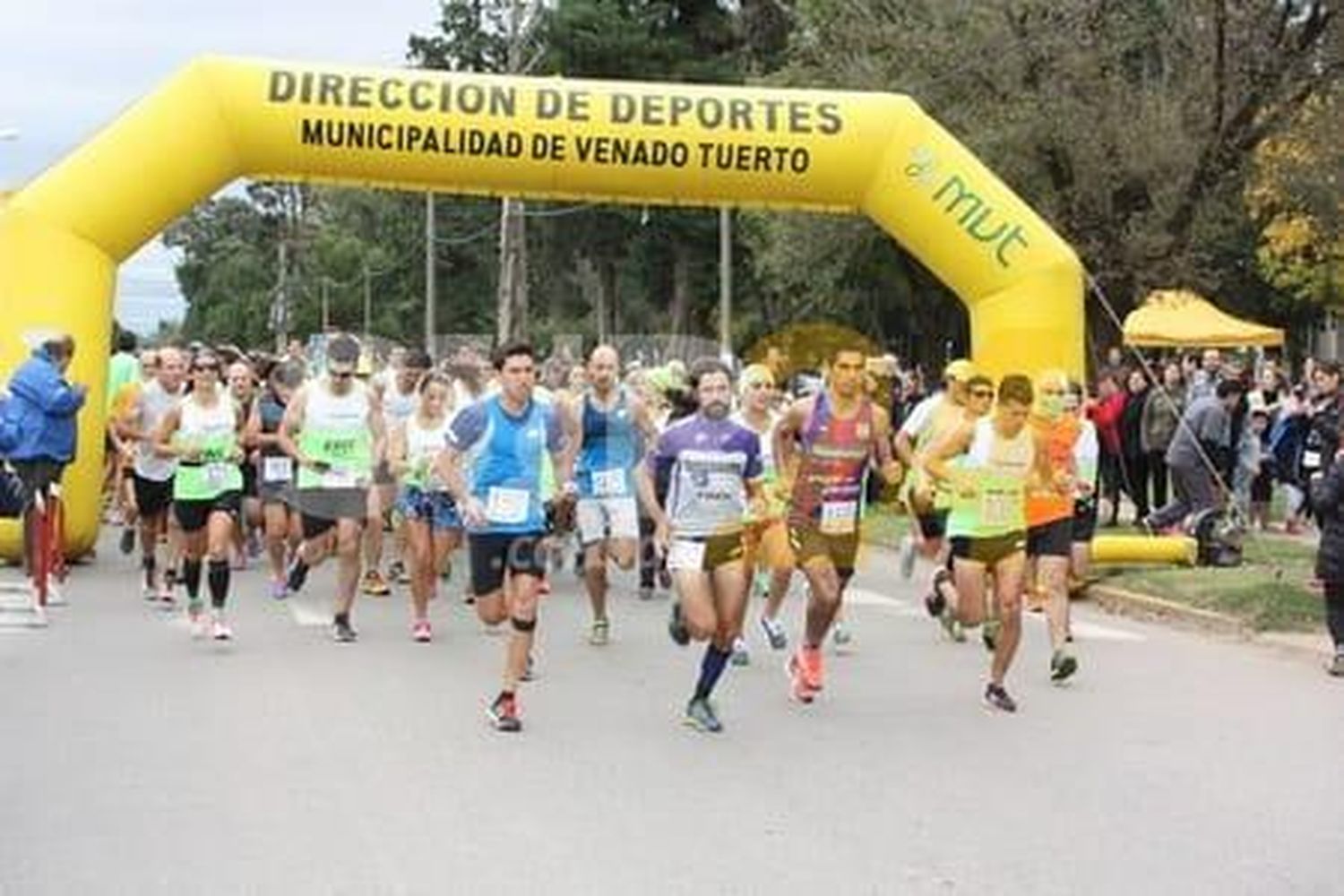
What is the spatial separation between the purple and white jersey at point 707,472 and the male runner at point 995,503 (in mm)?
1216

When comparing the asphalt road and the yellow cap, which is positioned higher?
the yellow cap

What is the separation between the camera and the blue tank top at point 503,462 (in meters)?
9.60

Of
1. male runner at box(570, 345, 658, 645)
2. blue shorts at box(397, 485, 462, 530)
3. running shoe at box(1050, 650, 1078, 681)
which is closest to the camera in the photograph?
running shoe at box(1050, 650, 1078, 681)

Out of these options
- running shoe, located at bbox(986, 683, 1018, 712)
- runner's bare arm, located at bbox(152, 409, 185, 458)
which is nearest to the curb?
running shoe, located at bbox(986, 683, 1018, 712)

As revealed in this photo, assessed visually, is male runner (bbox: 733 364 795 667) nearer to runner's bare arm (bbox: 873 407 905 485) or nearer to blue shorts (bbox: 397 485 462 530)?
runner's bare arm (bbox: 873 407 905 485)

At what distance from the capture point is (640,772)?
331 inches

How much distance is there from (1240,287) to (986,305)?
36.6m

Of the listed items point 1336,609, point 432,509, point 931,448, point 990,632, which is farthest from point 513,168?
point 1336,609

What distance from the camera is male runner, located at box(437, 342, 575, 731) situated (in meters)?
9.46

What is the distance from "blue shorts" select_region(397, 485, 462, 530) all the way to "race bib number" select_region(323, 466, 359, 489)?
1.18 metres

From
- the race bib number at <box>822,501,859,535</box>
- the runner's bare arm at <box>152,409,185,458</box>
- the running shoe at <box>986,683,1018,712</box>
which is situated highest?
the runner's bare arm at <box>152,409,185,458</box>

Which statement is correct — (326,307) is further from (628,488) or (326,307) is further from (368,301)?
(628,488)

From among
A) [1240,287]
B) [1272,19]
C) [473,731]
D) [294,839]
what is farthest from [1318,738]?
[1240,287]

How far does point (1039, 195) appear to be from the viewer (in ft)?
91.6
